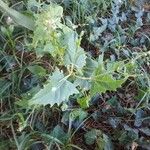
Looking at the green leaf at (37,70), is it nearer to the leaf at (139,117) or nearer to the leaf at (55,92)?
the leaf at (55,92)

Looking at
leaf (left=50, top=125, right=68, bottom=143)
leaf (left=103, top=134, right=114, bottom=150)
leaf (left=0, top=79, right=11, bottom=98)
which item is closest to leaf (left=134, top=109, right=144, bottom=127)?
leaf (left=103, top=134, right=114, bottom=150)

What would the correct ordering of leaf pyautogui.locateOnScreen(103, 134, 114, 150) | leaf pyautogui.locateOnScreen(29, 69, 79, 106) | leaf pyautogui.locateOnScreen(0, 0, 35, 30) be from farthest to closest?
leaf pyautogui.locateOnScreen(0, 0, 35, 30) < leaf pyautogui.locateOnScreen(103, 134, 114, 150) < leaf pyautogui.locateOnScreen(29, 69, 79, 106)

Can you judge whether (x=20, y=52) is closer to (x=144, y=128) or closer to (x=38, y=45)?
(x=38, y=45)

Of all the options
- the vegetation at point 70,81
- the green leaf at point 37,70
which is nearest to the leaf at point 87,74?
the vegetation at point 70,81

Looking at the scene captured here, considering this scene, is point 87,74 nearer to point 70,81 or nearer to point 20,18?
point 70,81

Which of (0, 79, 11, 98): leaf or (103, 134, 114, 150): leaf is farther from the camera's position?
(0, 79, 11, 98): leaf

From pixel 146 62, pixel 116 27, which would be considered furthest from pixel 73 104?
pixel 116 27

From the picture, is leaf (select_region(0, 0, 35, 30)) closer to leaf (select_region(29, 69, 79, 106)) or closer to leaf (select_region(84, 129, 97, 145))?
leaf (select_region(29, 69, 79, 106))
